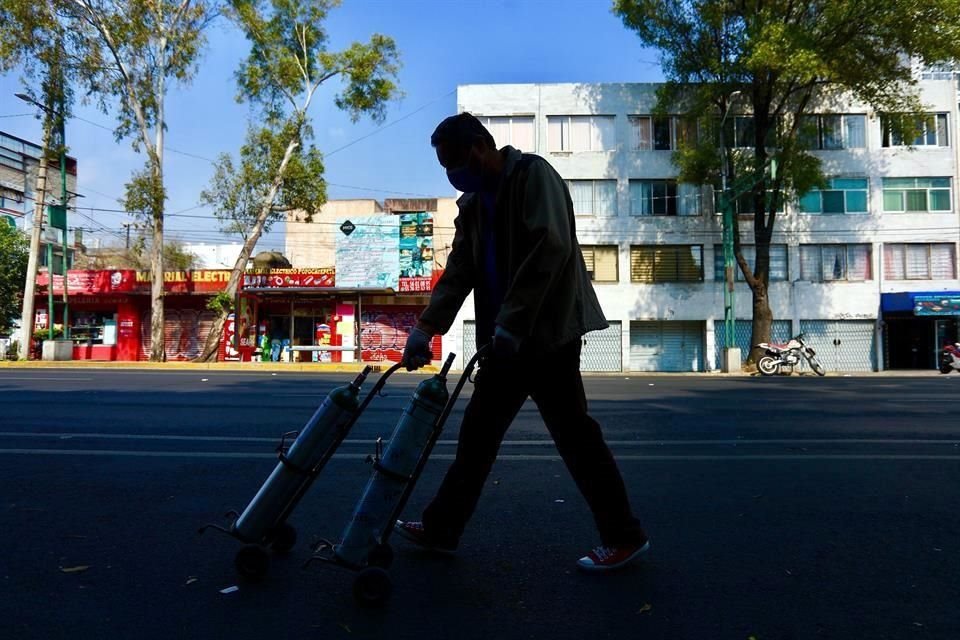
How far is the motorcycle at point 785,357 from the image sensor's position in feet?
73.4

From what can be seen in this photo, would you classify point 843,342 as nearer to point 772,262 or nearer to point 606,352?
point 772,262

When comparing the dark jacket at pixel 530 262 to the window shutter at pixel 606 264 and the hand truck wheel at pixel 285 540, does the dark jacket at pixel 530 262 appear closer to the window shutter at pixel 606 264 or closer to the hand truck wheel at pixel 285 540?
the hand truck wheel at pixel 285 540

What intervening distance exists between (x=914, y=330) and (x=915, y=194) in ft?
18.4

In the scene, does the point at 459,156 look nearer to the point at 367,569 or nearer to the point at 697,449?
the point at 367,569

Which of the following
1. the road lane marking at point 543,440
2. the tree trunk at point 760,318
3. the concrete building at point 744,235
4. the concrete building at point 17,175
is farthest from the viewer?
the concrete building at point 17,175

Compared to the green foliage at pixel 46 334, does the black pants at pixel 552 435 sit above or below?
below

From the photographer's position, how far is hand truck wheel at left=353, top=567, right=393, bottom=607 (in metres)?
2.30

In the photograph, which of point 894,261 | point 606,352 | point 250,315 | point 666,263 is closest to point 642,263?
point 666,263

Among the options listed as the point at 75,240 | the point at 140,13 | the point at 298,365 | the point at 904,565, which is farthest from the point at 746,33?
the point at 75,240

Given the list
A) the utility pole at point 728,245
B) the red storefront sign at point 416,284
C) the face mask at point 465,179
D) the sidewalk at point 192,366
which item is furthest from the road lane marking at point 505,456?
the red storefront sign at point 416,284

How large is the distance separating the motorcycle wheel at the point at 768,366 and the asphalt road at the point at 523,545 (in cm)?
1710

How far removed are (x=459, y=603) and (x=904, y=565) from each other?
1.72 metres

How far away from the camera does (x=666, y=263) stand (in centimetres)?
3019

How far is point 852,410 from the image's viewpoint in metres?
8.47
